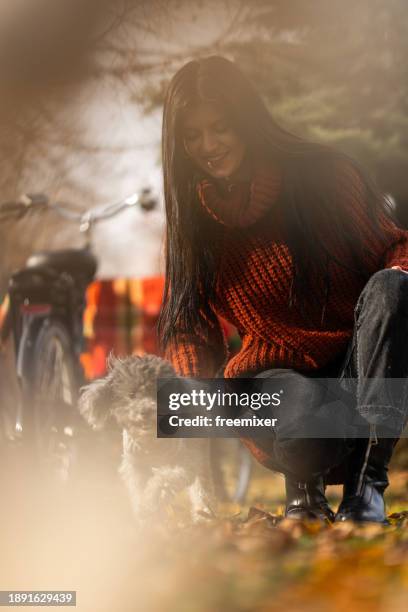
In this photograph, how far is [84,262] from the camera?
2.60 meters

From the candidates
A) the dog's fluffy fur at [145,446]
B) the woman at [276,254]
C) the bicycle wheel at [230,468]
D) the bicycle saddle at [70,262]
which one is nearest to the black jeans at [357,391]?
the woman at [276,254]

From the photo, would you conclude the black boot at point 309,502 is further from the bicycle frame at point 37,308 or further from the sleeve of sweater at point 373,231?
the bicycle frame at point 37,308

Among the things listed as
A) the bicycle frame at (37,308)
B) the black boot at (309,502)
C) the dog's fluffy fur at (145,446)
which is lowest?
the black boot at (309,502)

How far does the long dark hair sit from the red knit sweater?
0.08 ft

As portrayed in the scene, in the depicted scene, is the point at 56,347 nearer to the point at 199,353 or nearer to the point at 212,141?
the point at 199,353

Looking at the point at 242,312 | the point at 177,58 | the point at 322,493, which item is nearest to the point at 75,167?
the point at 177,58

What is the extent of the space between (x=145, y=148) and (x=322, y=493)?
3.85 ft

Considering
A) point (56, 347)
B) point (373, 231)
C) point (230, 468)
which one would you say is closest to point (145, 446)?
point (230, 468)

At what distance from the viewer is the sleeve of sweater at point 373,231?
2355 millimetres

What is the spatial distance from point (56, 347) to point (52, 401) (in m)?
0.18

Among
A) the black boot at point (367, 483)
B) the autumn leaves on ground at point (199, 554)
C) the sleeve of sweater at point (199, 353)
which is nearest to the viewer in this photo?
the autumn leaves on ground at point (199, 554)

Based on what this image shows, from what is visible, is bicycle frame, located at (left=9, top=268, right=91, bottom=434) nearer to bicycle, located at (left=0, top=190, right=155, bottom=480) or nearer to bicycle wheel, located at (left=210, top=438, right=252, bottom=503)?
bicycle, located at (left=0, top=190, right=155, bottom=480)

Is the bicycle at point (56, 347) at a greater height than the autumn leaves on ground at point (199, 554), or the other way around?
the bicycle at point (56, 347)

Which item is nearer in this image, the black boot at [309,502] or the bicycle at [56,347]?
the black boot at [309,502]
